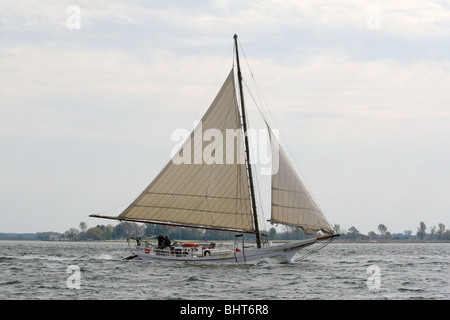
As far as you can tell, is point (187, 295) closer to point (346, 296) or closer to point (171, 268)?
point (346, 296)

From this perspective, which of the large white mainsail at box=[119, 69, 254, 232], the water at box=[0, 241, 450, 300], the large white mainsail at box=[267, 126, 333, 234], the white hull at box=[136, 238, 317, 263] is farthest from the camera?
the white hull at box=[136, 238, 317, 263]

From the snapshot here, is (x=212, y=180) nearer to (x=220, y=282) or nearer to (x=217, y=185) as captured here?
(x=217, y=185)

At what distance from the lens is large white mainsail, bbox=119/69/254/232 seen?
51594mm

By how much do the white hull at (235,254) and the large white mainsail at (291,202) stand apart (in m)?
2.98

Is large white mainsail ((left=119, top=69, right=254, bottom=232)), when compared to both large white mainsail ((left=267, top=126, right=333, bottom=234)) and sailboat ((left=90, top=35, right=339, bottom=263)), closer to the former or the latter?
sailboat ((left=90, top=35, right=339, bottom=263))

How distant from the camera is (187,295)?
36.1 m

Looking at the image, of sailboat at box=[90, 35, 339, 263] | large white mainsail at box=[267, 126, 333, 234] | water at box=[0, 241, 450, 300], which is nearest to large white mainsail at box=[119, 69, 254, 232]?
sailboat at box=[90, 35, 339, 263]

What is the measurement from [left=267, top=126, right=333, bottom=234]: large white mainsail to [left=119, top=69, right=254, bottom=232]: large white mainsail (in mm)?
2991

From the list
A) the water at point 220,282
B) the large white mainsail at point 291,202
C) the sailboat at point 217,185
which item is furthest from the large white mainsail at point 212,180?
the water at point 220,282

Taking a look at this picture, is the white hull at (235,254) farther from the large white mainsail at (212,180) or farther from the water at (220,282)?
the large white mainsail at (212,180)

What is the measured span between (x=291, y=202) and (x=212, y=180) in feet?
20.0
